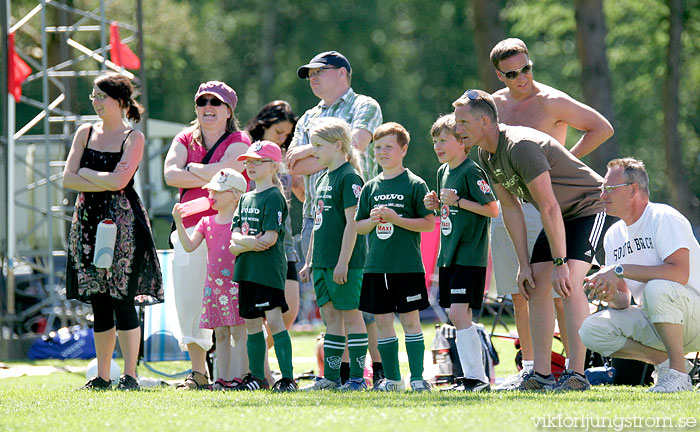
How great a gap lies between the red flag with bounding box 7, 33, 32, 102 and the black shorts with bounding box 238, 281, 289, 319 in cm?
667

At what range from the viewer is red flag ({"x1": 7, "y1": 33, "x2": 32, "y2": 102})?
39.6 ft

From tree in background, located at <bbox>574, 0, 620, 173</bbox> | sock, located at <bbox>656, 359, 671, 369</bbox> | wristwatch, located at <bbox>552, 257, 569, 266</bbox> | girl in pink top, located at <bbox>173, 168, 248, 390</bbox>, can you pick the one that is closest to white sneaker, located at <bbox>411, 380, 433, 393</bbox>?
wristwatch, located at <bbox>552, 257, 569, 266</bbox>

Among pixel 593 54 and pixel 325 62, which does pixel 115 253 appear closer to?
pixel 325 62

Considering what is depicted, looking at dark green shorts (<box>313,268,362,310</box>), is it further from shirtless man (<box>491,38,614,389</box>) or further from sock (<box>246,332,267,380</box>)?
shirtless man (<box>491,38,614,389</box>)

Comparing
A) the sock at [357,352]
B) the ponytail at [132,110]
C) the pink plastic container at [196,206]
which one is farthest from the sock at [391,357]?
the ponytail at [132,110]

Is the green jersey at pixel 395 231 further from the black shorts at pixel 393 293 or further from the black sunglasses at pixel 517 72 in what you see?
the black sunglasses at pixel 517 72

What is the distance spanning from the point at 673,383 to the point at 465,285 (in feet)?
4.27

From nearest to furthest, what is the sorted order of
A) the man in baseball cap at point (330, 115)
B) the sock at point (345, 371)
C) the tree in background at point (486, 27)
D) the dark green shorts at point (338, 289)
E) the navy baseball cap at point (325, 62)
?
the dark green shorts at point (338, 289), the sock at point (345, 371), the man in baseball cap at point (330, 115), the navy baseball cap at point (325, 62), the tree in background at point (486, 27)

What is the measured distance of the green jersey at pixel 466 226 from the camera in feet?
20.0

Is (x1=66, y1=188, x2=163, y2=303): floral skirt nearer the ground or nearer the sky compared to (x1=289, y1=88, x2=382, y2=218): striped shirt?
nearer the ground

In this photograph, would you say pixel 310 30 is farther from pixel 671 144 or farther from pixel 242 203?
pixel 242 203

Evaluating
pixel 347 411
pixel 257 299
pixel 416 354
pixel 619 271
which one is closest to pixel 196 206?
pixel 257 299

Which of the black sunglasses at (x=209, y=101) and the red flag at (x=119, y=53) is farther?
the red flag at (x=119, y=53)

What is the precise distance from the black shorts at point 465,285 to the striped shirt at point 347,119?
1.24 meters
